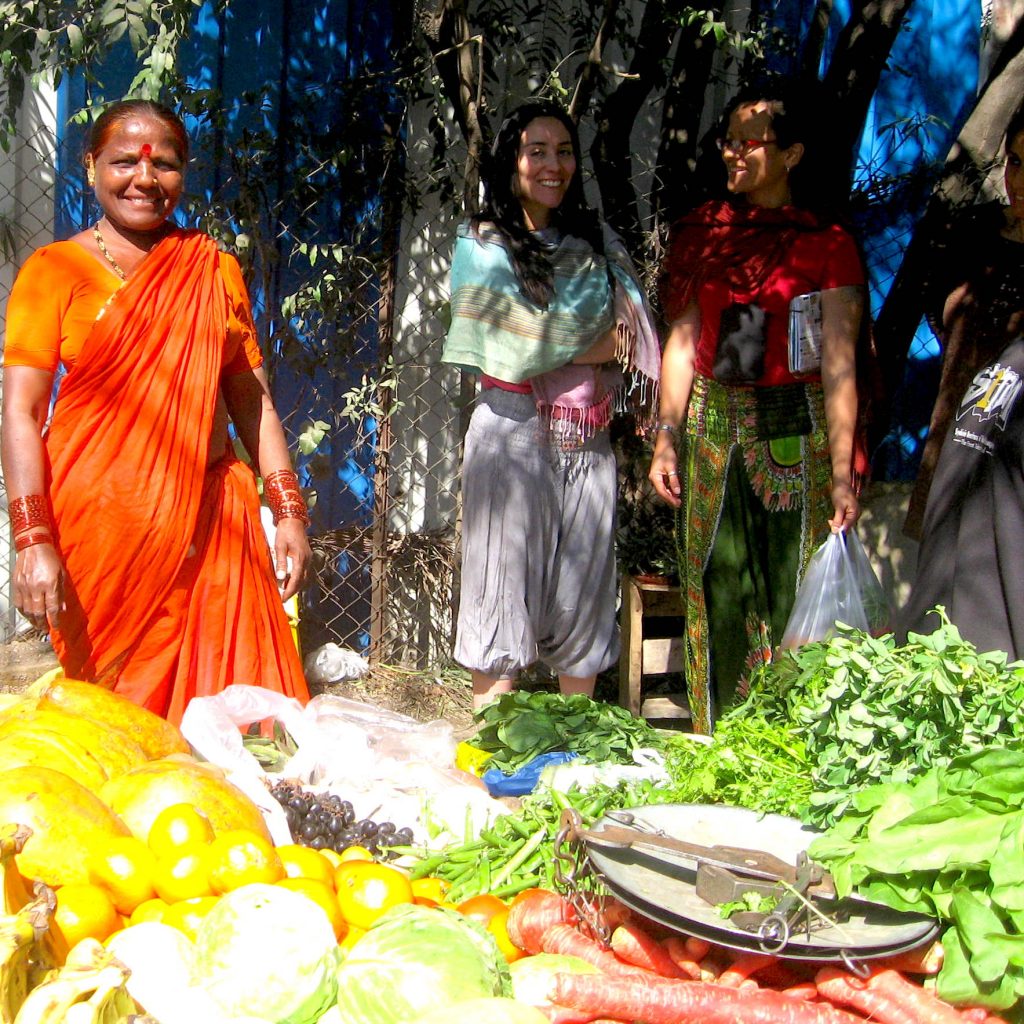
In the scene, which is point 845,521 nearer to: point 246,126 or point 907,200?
point 907,200

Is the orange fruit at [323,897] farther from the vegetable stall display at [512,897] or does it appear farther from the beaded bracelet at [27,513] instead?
the beaded bracelet at [27,513]

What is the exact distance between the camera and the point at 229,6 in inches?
214

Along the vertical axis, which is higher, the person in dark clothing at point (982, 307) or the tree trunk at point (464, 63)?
the tree trunk at point (464, 63)

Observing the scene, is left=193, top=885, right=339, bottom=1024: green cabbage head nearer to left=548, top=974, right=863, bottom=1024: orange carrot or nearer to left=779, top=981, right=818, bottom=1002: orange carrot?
left=548, top=974, right=863, bottom=1024: orange carrot

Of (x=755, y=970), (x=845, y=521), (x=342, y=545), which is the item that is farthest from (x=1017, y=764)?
(x=342, y=545)

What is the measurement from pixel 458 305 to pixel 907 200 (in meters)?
2.68

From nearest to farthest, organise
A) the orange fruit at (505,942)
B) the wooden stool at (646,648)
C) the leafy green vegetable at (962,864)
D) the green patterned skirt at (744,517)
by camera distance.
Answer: the leafy green vegetable at (962,864) → the orange fruit at (505,942) → the green patterned skirt at (744,517) → the wooden stool at (646,648)

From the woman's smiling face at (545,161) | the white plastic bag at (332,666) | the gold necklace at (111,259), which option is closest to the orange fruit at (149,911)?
the gold necklace at (111,259)

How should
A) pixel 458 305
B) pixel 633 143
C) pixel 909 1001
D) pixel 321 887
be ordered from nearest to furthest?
1. pixel 909 1001
2. pixel 321 887
3. pixel 458 305
4. pixel 633 143

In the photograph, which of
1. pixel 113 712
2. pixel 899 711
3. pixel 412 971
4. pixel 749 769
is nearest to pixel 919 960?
pixel 899 711

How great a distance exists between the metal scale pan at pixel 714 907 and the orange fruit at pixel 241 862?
543mm

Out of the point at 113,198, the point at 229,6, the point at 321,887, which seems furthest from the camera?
the point at 229,6

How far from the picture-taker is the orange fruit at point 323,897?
6.77 feet

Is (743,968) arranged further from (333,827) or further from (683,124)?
(683,124)
